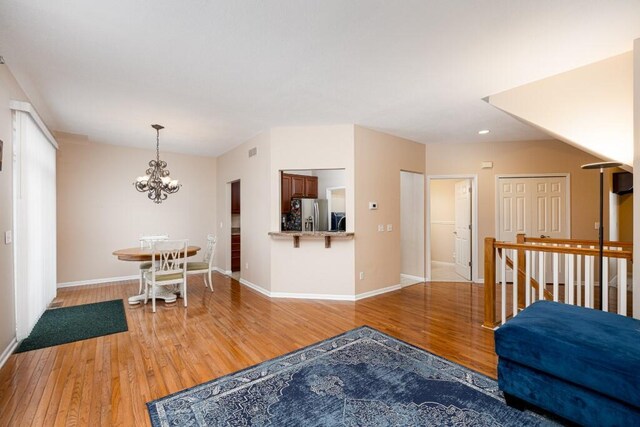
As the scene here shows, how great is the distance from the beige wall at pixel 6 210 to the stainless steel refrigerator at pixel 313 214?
376 cm

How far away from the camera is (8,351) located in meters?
2.66

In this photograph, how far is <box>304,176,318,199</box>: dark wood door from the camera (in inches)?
243

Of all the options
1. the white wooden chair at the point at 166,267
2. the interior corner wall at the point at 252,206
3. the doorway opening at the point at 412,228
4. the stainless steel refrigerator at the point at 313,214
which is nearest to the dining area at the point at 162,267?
the white wooden chair at the point at 166,267

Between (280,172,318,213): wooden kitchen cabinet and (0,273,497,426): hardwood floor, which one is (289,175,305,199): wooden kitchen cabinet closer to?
(280,172,318,213): wooden kitchen cabinet

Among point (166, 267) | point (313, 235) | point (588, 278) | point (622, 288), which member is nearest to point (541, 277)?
point (588, 278)

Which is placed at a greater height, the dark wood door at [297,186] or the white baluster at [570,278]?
the dark wood door at [297,186]

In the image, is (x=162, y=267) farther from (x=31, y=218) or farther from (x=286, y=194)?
(x=286, y=194)

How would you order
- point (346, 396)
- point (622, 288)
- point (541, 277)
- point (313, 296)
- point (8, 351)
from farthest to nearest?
point (313, 296) < point (541, 277) < point (8, 351) < point (622, 288) < point (346, 396)

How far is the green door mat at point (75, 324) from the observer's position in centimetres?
301

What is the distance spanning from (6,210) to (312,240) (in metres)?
3.38

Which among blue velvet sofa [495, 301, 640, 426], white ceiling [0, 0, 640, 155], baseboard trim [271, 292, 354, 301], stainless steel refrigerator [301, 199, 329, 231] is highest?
white ceiling [0, 0, 640, 155]

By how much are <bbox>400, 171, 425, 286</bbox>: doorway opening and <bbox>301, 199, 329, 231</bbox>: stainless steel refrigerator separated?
1.65 m

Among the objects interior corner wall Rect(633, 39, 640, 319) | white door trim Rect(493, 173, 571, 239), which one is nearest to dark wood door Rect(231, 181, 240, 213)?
white door trim Rect(493, 173, 571, 239)

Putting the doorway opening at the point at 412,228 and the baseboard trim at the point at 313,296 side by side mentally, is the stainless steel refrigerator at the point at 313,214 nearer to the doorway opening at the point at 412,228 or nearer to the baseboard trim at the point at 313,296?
the baseboard trim at the point at 313,296
